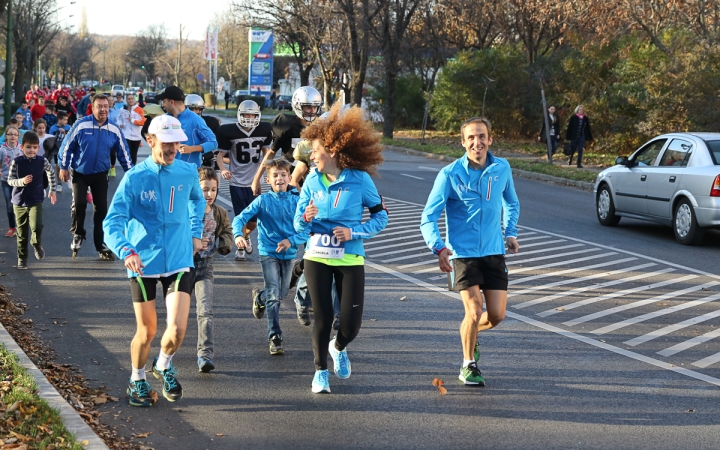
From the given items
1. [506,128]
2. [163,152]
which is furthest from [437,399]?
[506,128]

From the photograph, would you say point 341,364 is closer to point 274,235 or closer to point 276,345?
point 276,345

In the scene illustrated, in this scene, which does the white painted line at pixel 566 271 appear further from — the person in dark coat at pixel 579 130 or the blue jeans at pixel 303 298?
the person in dark coat at pixel 579 130

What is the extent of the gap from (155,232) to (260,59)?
7544 centimetres

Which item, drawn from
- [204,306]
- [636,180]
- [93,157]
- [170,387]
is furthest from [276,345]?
[636,180]

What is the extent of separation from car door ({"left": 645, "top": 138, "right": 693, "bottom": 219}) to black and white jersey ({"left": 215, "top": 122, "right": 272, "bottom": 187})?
21.3 ft

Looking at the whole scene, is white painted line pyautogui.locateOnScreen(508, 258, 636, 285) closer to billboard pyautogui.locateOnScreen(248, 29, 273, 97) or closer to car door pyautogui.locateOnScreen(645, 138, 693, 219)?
→ car door pyautogui.locateOnScreen(645, 138, 693, 219)

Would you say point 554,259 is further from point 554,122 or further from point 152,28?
point 152,28

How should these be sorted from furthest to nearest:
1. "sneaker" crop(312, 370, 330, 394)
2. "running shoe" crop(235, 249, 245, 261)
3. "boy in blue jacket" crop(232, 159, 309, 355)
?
"running shoe" crop(235, 249, 245, 261)
"boy in blue jacket" crop(232, 159, 309, 355)
"sneaker" crop(312, 370, 330, 394)

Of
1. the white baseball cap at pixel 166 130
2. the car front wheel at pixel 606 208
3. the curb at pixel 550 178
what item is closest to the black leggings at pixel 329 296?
the white baseball cap at pixel 166 130

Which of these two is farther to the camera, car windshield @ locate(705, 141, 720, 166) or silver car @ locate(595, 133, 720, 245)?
car windshield @ locate(705, 141, 720, 166)

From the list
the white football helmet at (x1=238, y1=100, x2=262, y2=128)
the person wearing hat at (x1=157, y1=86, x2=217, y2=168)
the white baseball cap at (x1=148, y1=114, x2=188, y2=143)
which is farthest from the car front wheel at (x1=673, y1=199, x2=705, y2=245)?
the white baseball cap at (x1=148, y1=114, x2=188, y2=143)

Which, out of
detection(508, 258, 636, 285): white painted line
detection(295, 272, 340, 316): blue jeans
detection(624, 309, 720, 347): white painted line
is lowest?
detection(508, 258, 636, 285): white painted line

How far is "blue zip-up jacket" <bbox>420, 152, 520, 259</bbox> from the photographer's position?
6656mm

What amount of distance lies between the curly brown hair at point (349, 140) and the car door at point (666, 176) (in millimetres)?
9375
